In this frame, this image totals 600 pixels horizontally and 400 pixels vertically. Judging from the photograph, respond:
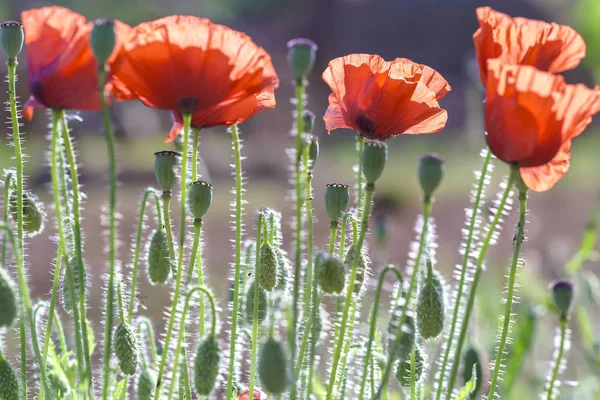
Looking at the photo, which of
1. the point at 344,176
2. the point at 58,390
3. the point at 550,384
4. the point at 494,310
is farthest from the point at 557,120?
the point at 344,176

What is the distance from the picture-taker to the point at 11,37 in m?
0.95

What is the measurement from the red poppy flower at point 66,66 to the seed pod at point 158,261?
19 centimetres

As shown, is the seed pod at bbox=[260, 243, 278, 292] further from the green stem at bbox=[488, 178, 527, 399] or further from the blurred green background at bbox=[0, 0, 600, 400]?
the blurred green background at bbox=[0, 0, 600, 400]

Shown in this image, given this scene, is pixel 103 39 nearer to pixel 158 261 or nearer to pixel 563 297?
pixel 158 261

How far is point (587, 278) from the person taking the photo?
178cm

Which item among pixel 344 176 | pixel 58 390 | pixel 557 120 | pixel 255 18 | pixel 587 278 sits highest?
pixel 255 18

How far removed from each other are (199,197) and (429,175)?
25cm

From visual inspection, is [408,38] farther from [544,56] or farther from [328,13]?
[544,56]

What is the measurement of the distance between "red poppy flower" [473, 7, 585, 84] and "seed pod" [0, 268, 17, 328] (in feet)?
1.74

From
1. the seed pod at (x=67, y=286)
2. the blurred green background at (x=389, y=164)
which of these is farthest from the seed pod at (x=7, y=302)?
the blurred green background at (x=389, y=164)

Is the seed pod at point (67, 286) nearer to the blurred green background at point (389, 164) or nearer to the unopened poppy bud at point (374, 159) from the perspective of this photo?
the unopened poppy bud at point (374, 159)

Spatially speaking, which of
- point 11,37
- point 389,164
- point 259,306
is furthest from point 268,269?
point 389,164

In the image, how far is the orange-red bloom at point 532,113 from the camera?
878 mm

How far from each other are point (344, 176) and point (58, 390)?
475cm
